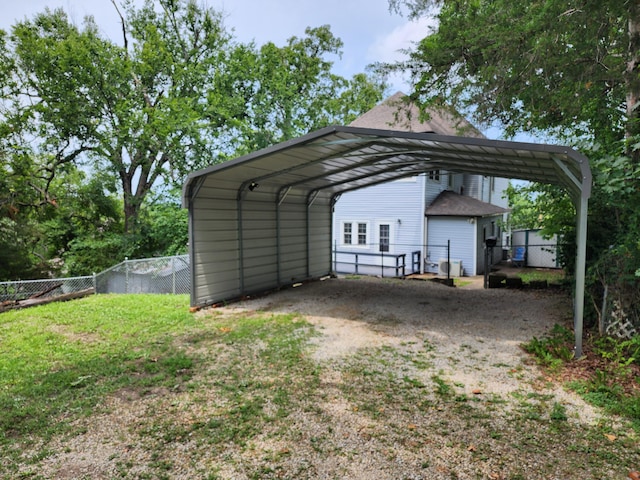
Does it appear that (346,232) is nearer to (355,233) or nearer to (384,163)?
(355,233)

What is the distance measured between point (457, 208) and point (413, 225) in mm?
1759

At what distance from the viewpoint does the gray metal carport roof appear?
470cm

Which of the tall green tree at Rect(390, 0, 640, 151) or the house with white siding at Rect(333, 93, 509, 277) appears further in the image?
the house with white siding at Rect(333, 93, 509, 277)

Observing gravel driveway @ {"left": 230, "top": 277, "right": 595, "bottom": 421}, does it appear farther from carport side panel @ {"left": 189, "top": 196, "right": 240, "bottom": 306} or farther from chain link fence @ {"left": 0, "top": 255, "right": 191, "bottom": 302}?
chain link fence @ {"left": 0, "top": 255, "right": 191, "bottom": 302}

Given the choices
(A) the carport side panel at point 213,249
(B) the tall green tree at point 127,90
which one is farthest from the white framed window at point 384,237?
(B) the tall green tree at point 127,90

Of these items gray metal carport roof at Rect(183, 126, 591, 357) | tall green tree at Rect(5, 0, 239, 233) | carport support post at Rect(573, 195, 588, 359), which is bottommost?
carport support post at Rect(573, 195, 588, 359)

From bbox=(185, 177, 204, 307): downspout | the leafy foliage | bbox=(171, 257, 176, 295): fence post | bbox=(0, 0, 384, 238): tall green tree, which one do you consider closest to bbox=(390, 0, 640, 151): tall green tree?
bbox=(185, 177, 204, 307): downspout

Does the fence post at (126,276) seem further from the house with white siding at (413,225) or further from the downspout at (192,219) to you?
the house with white siding at (413,225)

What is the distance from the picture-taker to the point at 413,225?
14.6m

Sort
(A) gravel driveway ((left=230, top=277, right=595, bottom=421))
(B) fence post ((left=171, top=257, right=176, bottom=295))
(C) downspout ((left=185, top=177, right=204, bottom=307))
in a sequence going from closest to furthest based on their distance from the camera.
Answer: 1. (A) gravel driveway ((left=230, top=277, right=595, bottom=421))
2. (C) downspout ((left=185, top=177, right=204, bottom=307))
3. (B) fence post ((left=171, top=257, right=176, bottom=295))

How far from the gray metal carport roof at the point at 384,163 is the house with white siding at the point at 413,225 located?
4412 mm

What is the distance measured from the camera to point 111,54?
15766mm

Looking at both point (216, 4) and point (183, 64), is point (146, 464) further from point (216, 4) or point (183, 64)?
point (216, 4)

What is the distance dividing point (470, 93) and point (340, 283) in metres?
6.11
